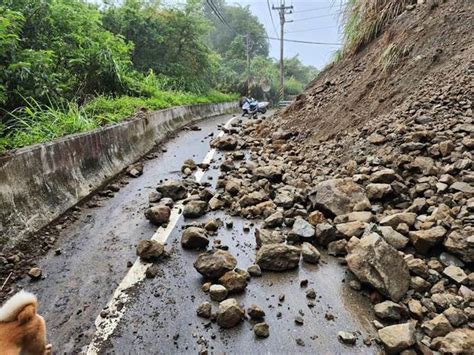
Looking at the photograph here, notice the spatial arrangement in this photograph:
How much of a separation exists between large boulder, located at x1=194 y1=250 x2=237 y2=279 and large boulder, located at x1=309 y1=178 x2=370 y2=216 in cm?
128

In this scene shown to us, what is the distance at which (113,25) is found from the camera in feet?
53.1

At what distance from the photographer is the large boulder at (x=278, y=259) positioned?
2986 millimetres

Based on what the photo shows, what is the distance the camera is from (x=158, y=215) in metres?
3.90

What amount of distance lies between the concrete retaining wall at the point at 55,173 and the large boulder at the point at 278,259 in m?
2.28

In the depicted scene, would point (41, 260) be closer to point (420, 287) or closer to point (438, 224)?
point (420, 287)

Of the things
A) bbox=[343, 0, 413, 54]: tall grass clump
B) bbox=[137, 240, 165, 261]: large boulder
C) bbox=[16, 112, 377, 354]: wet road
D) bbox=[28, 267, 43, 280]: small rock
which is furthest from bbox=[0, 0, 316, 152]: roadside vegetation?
bbox=[343, 0, 413, 54]: tall grass clump

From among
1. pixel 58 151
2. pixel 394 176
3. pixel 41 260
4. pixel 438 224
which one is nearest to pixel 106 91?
pixel 58 151

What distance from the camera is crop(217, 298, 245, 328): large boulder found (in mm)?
2338

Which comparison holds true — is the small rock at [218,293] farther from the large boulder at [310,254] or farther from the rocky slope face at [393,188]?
the large boulder at [310,254]

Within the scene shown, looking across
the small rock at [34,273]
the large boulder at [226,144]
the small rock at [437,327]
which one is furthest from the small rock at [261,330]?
the large boulder at [226,144]

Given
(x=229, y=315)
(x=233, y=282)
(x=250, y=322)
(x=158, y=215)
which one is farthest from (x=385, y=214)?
(x=158, y=215)

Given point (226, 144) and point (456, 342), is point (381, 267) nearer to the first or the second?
point (456, 342)

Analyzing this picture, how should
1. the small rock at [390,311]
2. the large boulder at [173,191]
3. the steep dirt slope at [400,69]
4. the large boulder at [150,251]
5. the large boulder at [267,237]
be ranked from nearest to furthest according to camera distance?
1. the small rock at [390,311]
2. the large boulder at [150,251]
3. the large boulder at [267,237]
4. the large boulder at [173,191]
5. the steep dirt slope at [400,69]

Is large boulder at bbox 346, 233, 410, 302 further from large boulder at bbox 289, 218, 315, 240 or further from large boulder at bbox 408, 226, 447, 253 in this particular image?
large boulder at bbox 289, 218, 315, 240
